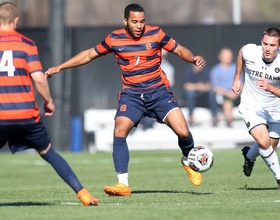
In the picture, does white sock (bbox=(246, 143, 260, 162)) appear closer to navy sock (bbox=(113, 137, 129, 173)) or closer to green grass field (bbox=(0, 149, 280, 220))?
green grass field (bbox=(0, 149, 280, 220))

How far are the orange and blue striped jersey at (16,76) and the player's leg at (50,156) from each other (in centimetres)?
15

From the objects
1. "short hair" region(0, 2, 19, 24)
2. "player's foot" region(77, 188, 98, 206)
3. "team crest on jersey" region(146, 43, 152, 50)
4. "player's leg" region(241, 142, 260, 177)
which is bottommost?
"player's leg" region(241, 142, 260, 177)

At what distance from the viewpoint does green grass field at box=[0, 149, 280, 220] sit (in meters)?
9.41

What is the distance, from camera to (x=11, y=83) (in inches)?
380

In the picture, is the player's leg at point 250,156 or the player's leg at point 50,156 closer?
the player's leg at point 50,156

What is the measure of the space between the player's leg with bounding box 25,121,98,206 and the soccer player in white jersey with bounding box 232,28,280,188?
118 inches

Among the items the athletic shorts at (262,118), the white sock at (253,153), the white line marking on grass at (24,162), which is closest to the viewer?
the athletic shorts at (262,118)

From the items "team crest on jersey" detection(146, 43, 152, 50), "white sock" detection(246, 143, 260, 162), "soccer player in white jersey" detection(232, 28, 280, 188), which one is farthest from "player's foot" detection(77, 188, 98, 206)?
"white sock" detection(246, 143, 260, 162)

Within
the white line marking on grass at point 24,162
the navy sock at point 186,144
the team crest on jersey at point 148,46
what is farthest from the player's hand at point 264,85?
the white line marking on grass at point 24,162

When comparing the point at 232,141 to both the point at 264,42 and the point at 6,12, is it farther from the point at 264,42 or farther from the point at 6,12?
the point at 6,12

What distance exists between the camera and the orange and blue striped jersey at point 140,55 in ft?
38.8

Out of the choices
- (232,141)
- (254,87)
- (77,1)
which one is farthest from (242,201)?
(77,1)

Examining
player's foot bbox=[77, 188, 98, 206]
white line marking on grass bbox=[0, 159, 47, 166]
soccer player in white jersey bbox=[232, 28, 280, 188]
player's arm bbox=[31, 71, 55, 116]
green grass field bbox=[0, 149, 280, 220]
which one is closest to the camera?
green grass field bbox=[0, 149, 280, 220]

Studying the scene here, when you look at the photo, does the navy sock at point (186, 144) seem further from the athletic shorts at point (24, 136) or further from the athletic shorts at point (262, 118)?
the athletic shorts at point (24, 136)
